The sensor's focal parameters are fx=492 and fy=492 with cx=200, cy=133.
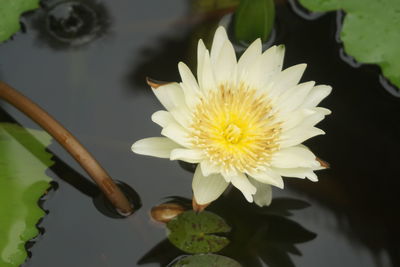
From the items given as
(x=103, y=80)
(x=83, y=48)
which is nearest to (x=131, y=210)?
(x=103, y=80)

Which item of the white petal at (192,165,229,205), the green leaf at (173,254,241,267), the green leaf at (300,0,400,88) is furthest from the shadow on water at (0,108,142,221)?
the green leaf at (300,0,400,88)

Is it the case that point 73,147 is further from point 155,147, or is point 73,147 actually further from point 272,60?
point 272,60

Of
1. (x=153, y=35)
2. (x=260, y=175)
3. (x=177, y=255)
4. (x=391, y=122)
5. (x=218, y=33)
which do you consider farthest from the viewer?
(x=153, y=35)

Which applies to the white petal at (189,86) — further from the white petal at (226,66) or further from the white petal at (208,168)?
the white petal at (208,168)

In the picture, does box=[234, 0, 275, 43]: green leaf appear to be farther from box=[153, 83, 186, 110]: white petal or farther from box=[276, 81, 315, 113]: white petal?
box=[153, 83, 186, 110]: white petal

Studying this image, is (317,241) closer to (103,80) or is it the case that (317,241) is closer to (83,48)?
(103,80)

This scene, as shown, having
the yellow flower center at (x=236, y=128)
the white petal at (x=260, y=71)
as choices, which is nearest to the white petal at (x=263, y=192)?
the yellow flower center at (x=236, y=128)

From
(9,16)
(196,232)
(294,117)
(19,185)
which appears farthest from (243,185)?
(9,16)
